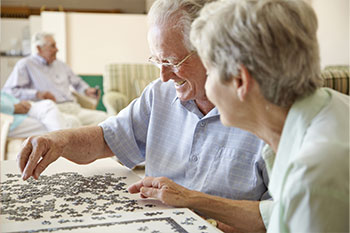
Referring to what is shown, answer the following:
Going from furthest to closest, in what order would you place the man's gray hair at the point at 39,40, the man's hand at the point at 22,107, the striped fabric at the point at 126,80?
the striped fabric at the point at 126,80
the man's gray hair at the point at 39,40
the man's hand at the point at 22,107

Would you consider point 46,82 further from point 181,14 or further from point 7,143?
point 181,14

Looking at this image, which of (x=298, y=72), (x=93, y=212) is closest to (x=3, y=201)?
(x=93, y=212)

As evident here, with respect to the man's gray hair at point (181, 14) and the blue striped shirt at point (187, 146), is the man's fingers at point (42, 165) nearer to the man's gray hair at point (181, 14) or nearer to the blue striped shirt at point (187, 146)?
the blue striped shirt at point (187, 146)

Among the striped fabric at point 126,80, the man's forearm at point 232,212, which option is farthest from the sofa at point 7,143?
the man's forearm at point 232,212

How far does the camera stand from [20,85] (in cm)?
639

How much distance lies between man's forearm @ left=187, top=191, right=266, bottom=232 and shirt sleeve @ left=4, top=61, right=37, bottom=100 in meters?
4.90

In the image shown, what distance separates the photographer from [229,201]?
1.75 m

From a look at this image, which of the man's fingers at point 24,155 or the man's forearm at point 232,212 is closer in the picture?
the man's forearm at point 232,212

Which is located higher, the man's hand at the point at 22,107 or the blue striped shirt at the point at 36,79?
the blue striped shirt at the point at 36,79

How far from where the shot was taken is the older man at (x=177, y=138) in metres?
1.93

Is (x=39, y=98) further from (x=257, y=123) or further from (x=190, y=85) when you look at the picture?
(x=257, y=123)

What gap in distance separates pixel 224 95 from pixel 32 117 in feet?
15.7

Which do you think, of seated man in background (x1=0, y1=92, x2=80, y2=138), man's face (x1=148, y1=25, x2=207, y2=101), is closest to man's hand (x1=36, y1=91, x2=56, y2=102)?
seated man in background (x1=0, y1=92, x2=80, y2=138)

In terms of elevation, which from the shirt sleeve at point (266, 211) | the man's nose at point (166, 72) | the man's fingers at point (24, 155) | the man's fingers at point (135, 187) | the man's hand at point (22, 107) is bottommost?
the man's hand at point (22, 107)
